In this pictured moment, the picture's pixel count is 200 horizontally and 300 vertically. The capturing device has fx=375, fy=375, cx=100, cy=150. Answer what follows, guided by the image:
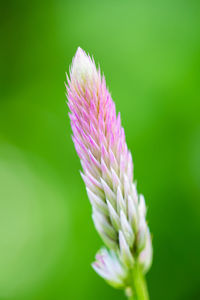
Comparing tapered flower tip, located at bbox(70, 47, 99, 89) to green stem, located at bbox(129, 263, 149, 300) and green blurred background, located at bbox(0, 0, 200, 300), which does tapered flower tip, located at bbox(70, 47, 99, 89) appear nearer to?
green stem, located at bbox(129, 263, 149, 300)

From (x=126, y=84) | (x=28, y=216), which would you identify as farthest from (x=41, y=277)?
(x=126, y=84)

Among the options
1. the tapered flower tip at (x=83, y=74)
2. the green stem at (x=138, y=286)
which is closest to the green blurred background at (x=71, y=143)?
the green stem at (x=138, y=286)

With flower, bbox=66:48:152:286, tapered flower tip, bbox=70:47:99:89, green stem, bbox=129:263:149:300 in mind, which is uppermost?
tapered flower tip, bbox=70:47:99:89

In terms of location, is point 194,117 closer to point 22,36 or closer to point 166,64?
point 166,64

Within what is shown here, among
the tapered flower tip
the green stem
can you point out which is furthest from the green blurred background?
the tapered flower tip

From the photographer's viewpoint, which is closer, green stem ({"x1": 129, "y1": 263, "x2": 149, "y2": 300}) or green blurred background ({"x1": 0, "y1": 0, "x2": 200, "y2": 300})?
green stem ({"x1": 129, "y1": 263, "x2": 149, "y2": 300})

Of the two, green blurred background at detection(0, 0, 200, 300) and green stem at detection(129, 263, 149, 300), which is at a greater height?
green blurred background at detection(0, 0, 200, 300)

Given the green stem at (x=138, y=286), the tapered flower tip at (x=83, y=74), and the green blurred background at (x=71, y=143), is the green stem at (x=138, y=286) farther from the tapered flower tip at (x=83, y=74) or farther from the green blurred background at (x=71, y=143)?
the green blurred background at (x=71, y=143)
